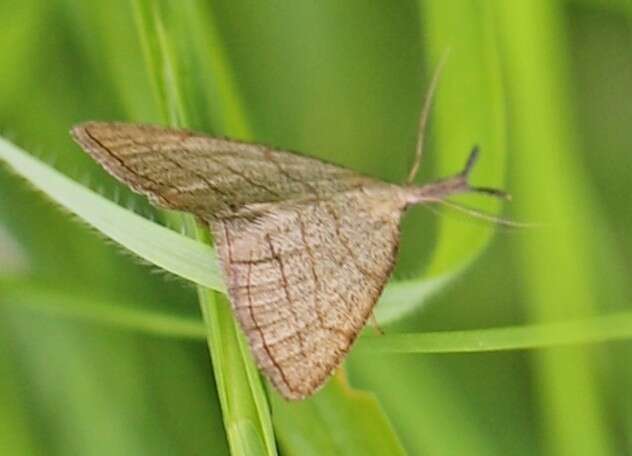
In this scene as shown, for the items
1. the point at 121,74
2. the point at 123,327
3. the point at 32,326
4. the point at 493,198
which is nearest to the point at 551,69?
the point at 493,198

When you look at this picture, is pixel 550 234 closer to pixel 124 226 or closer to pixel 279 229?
pixel 279 229

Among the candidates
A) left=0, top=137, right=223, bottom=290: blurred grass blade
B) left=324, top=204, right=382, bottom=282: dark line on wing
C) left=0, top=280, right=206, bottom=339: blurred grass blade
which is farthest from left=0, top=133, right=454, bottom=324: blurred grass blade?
left=0, top=280, right=206, bottom=339: blurred grass blade

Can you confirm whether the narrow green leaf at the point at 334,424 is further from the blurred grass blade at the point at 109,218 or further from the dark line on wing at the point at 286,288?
the blurred grass blade at the point at 109,218

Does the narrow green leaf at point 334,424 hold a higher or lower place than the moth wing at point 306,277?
lower

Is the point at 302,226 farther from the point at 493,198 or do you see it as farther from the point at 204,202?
the point at 493,198

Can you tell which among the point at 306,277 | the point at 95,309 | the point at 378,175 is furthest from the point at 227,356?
the point at 378,175

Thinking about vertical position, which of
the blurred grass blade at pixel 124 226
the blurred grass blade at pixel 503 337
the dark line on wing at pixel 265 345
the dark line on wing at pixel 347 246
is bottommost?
the blurred grass blade at pixel 503 337

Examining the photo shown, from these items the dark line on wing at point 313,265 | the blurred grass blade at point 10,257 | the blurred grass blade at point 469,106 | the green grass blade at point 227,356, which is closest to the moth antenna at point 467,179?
the blurred grass blade at point 469,106
